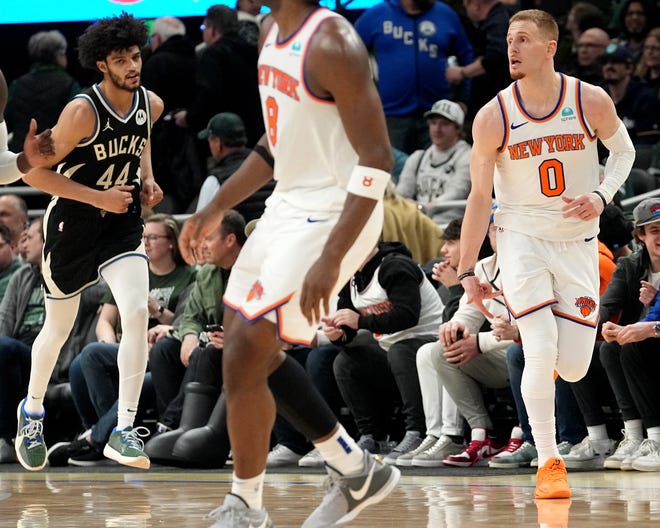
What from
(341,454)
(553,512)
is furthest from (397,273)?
(341,454)

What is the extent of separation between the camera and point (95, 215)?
6449mm

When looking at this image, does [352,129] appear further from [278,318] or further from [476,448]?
[476,448]

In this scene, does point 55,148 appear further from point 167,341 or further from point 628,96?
point 628,96

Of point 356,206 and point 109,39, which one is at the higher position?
point 109,39

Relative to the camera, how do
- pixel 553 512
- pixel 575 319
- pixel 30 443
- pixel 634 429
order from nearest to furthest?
pixel 553 512 → pixel 575 319 → pixel 30 443 → pixel 634 429

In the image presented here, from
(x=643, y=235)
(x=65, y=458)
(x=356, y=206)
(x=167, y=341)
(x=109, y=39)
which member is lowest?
(x=65, y=458)

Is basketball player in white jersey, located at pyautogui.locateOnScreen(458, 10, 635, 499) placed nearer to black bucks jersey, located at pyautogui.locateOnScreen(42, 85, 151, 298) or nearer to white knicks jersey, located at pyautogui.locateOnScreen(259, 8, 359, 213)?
black bucks jersey, located at pyautogui.locateOnScreen(42, 85, 151, 298)

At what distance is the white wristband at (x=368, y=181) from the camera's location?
13.1ft

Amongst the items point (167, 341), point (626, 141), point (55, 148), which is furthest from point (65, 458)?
point (626, 141)

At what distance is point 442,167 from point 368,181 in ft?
19.3

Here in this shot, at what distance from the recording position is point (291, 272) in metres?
4.06

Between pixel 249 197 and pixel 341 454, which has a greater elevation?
pixel 249 197

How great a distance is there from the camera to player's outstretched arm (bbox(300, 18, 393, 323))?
3.98 metres

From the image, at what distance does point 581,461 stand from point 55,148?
3.50m
